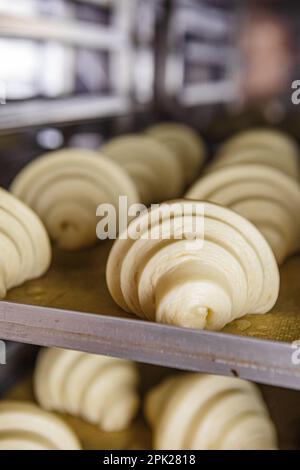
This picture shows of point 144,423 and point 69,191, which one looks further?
point 144,423

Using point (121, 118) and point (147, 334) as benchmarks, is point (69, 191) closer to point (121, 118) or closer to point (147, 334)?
point (147, 334)

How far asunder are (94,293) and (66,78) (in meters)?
1.24

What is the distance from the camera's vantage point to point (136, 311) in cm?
81

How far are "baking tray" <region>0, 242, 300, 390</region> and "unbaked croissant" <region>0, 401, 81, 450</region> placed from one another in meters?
0.27

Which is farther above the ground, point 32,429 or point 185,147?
point 185,147

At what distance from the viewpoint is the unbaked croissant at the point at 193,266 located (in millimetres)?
742

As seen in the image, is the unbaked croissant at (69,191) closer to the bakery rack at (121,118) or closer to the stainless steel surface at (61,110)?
the bakery rack at (121,118)

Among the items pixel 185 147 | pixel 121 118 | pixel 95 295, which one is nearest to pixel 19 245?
pixel 95 295

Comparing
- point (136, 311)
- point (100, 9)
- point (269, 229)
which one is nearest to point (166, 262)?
point (136, 311)

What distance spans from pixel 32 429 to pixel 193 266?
0.49 meters

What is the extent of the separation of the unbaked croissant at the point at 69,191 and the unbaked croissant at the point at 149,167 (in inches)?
12.9

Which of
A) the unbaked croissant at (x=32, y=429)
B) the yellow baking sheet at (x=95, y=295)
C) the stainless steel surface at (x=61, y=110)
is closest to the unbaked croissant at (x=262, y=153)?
the yellow baking sheet at (x=95, y=295)

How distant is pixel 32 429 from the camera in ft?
3.33

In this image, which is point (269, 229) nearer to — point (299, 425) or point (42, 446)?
point (299, 425)
